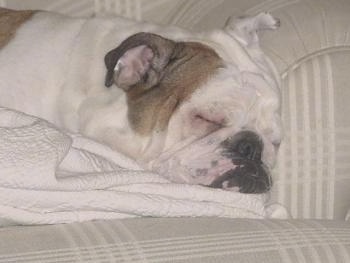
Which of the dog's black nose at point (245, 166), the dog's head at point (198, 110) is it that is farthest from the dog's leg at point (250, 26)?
the dog's black nose at point (245, 166)

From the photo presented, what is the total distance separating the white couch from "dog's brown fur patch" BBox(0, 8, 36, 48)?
0.22 m

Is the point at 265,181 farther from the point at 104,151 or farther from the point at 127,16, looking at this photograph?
the point at 127,16

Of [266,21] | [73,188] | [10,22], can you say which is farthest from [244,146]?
[10,22]

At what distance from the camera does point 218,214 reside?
1459 millimetres

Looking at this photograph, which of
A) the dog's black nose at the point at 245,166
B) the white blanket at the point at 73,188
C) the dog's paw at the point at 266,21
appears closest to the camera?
the white blanket at the point at 73,188

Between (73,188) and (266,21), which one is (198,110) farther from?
(73,188)

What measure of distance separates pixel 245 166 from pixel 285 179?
0.34 feet

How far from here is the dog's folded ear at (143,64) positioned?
170 centimetres

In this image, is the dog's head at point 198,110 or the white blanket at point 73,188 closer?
the white blanket at point 73,188

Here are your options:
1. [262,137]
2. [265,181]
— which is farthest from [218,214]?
[262,137]

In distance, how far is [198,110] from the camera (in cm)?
166

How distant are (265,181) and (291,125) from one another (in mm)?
159

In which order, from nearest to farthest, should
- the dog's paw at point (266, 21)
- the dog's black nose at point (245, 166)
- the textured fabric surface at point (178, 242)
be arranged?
the textured fabric surface at point (178, 242) → the dog's black nose at point (245, 166) → the dog's paw at point (266, 21)

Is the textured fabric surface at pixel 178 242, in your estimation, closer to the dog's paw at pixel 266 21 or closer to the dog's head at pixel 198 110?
the dog's head at pixel 198 110
